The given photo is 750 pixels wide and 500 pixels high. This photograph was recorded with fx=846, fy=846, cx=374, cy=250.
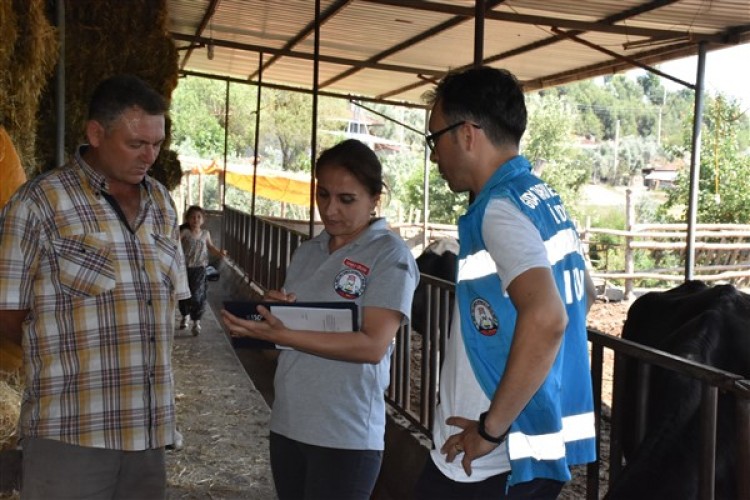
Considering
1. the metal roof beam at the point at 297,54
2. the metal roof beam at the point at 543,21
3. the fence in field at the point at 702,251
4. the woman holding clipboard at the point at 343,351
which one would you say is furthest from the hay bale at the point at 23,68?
the fence in field at the point at 702,251

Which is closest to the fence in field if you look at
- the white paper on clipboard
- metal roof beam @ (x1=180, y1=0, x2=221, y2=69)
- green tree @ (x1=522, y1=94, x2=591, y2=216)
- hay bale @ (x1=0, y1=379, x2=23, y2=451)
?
metal roof beam @ (x1=180, y1=0, x2=221, y2=69)

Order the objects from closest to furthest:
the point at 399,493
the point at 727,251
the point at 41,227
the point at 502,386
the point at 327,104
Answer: the point at 502,386
the point at 41,227
the point at 399,493
the point at 727,251
the point at 327,104

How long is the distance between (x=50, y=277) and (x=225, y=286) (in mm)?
12037

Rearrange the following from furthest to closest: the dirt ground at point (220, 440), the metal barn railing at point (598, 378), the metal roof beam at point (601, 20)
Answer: the metal roof beam at point (601, 20) → the dirt ground at point (220, 440) → the metal barn railing at point (598, 378)

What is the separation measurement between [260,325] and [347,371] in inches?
13.5

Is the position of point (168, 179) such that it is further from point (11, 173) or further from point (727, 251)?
point (727, 251)

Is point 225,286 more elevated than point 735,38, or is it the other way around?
point 735,38

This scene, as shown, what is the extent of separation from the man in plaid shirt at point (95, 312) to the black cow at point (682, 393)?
70.4 inches

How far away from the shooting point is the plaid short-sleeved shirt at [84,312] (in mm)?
2307

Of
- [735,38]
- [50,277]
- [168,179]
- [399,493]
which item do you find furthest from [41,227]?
[735,38]

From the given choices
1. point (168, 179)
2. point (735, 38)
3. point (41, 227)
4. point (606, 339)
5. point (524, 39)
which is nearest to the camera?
point (41, 227)

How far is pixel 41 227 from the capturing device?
7.59 feet

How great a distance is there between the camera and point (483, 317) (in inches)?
73.2

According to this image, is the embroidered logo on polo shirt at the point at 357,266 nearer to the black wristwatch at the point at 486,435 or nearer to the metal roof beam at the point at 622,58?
the black wristwatch at the point at 486,435
